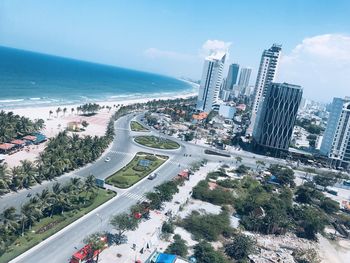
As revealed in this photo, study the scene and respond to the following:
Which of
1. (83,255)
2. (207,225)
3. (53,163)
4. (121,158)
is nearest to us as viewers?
(83,255)

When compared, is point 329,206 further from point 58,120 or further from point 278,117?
point 58,120

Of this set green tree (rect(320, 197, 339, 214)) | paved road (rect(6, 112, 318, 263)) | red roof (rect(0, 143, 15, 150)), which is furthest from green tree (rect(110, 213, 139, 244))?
green tree (rect(320, 197, 339, 214))

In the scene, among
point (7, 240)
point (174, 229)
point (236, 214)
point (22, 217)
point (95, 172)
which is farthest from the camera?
point (95, 172)

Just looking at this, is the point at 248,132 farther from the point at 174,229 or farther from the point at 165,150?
the point at 174,229

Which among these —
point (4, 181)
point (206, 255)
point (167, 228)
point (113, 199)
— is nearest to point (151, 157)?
point (113, 199)

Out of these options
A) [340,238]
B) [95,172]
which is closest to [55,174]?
[95,172]

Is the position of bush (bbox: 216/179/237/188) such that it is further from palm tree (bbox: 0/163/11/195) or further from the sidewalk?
palm tree (bbox: 0/163/11/195)
